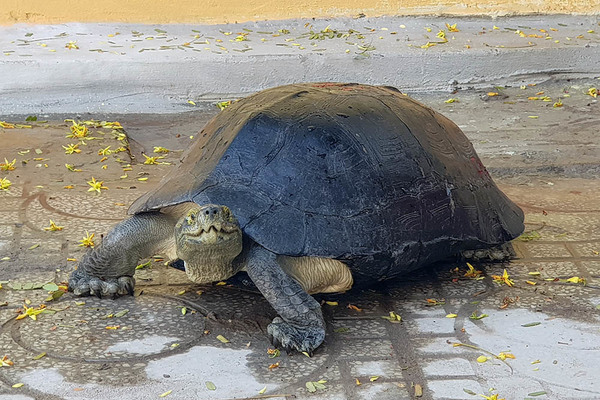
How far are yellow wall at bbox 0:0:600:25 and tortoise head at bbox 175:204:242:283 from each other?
15.1 feet

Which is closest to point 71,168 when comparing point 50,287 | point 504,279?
point 50,287

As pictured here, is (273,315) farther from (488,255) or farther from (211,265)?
(488,255)

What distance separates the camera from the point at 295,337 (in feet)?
10.8

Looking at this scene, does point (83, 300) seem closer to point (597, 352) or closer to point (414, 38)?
point (597, 352)

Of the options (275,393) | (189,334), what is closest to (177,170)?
(189,334)

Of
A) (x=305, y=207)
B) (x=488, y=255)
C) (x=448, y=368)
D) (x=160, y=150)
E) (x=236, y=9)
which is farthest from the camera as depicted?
(x=236, y=9)

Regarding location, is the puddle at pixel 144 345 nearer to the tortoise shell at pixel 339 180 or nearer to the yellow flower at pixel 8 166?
the tortoise shell at pixel 339 180

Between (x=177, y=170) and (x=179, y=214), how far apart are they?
0.24 meters

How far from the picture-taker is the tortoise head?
3211mm

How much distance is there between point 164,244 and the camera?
3.78 m

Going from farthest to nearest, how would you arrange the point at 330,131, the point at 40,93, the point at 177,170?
the point at 40,93
the point at 177,170
the point at 330,131

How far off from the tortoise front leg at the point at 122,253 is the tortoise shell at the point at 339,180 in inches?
3.5

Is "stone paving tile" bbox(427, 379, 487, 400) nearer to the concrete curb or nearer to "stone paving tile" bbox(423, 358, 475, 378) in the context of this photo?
"stone paving tile" bbox(423, 358, 475, 378)

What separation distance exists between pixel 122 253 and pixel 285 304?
2.72 feet
